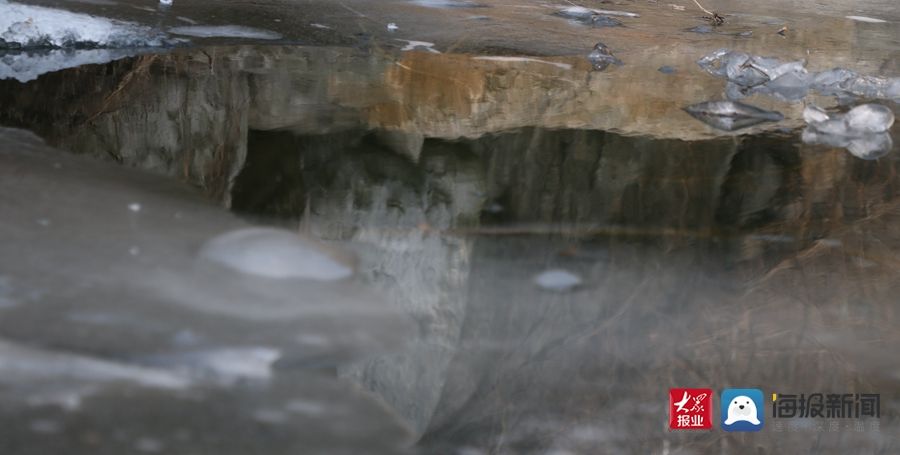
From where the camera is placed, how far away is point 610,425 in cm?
119

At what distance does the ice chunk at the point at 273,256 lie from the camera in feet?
4.97

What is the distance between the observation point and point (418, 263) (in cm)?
163

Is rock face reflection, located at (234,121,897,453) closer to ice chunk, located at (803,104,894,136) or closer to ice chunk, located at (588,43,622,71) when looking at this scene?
ice chunk, located at (803,104,894,136)

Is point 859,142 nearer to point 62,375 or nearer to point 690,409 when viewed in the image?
point 690,409

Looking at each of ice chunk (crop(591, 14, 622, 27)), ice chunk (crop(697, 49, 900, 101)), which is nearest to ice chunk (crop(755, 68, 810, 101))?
ice chunk (crop(697, 49, 900, 101))

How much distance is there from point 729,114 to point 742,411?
5.10ft

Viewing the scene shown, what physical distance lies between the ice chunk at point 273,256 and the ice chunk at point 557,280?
0.98ft

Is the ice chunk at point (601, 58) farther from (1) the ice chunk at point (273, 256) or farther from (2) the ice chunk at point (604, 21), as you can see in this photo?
(1) the ice chunk at point (273, 256)

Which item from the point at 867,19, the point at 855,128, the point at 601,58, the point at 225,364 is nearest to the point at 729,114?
the point at 855,128

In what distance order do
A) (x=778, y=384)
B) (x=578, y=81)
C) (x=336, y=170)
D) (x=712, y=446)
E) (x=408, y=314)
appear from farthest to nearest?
(x=578, y=81) → (x=336, y=170) → (x=408, y=314) → (x=778, y=384) → (x=712, y=446)

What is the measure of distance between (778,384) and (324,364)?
58cm

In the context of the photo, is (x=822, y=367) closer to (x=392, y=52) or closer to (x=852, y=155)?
(x=852, y=155)

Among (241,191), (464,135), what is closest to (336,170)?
(241,191)

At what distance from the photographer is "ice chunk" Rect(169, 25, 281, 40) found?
3.21 metres
